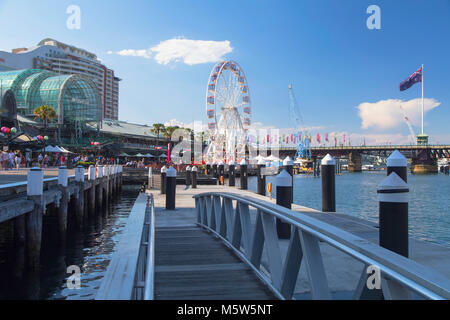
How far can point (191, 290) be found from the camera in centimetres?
445

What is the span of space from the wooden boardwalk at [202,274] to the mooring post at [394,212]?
4.75ft

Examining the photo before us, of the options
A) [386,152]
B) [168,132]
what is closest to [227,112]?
[168,132]

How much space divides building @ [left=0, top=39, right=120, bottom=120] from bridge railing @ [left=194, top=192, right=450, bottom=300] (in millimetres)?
112503

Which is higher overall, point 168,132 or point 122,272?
point 168,132

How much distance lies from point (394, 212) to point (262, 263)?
2.44 meters

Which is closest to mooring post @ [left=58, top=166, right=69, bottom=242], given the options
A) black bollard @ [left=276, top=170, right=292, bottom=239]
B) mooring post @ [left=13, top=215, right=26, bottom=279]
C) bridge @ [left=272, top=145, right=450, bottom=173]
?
mooring post @ [left=13, top=215, right=26, bottom=279]

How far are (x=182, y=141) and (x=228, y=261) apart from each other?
102m

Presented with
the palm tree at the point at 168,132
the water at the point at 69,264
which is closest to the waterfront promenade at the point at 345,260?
the water at the point at 69,264

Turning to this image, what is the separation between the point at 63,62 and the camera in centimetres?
13012

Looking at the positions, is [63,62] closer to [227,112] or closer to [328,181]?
[227,112]

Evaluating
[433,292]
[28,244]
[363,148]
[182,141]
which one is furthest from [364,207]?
[363,148]

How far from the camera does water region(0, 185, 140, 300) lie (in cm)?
851
